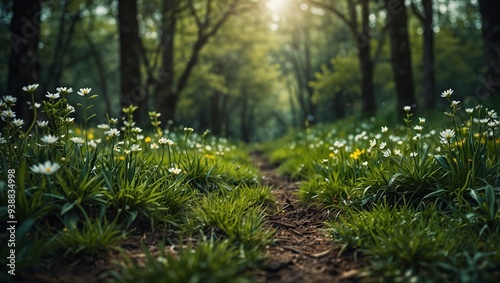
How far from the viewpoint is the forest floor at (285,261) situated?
2.13 metres

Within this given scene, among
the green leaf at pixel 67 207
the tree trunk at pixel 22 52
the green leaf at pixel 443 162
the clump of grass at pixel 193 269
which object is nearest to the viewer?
the clump of grass at pixel 193 269

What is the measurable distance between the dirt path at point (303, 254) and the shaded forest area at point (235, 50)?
1.99 m

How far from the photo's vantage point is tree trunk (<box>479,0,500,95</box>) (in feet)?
23.6

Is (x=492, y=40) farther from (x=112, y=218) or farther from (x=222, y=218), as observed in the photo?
(x=112, y=218)

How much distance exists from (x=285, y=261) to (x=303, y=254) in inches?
9.8

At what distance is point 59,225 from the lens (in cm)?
258

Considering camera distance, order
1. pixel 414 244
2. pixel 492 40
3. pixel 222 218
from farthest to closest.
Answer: pixel 492 40 < pixel 222 218 < pixel 414 244

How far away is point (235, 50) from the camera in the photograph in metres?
22.9

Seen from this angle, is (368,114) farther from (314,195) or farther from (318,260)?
(318,260)

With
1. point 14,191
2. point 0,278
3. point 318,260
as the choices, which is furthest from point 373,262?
point 14,191

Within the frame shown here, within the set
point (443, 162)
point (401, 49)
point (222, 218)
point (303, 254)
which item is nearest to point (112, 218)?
point (222, 218)

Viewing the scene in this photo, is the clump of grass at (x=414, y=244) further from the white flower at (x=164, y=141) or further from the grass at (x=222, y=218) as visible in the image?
the white flower at (x=164, y=141)

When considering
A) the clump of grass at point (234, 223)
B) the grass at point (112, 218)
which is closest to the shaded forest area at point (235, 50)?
the clump of grass at point (234, 223)

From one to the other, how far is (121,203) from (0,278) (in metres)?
0.98
